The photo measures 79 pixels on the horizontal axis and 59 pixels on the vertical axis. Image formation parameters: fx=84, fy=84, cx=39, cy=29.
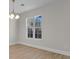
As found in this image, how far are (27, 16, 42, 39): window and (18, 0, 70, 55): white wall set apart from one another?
34cm

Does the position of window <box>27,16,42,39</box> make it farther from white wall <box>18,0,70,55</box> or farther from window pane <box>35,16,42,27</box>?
white wall <box>18,0,70,55</box>

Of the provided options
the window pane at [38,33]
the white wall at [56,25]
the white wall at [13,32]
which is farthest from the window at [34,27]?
the white wall at [13,32]

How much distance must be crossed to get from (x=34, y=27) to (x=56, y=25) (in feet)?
5.97

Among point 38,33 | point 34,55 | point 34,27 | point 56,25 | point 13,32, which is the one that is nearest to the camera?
point 34,55

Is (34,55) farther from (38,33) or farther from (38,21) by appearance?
(38,21)

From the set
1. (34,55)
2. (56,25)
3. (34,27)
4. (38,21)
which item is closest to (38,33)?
(34,27)

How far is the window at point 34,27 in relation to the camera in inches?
217

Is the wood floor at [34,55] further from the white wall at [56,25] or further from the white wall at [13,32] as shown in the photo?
the white wall at [13,32]

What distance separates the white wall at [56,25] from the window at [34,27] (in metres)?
0.34

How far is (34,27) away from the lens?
5859 millimetres

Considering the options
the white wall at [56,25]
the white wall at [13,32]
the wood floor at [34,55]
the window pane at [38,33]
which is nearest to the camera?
the wood floor at [34,55]

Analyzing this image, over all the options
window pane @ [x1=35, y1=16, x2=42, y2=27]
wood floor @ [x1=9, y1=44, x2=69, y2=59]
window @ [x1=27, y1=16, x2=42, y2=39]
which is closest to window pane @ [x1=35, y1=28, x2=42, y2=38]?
window @ [x1=27, y1=16, x2=42, y2=39]
